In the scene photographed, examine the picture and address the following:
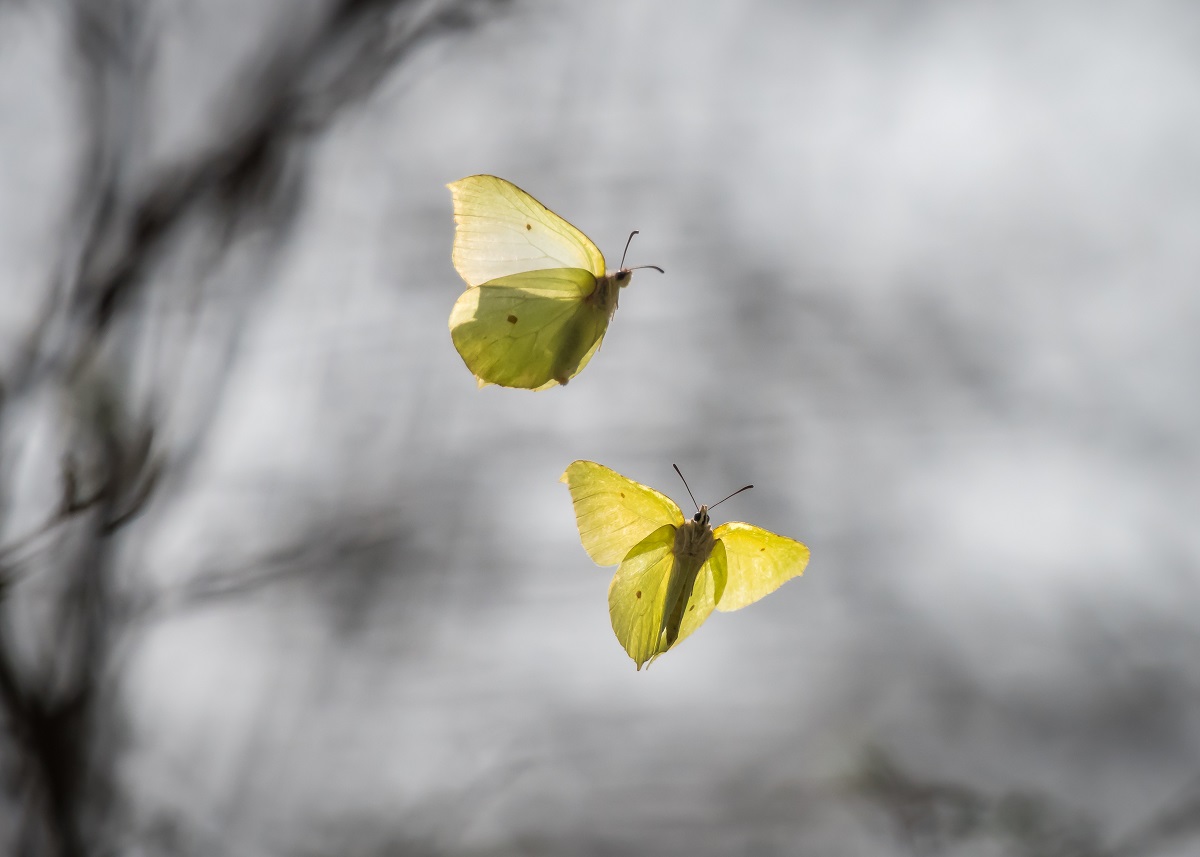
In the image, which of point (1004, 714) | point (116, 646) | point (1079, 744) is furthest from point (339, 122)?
point (1079, 744)

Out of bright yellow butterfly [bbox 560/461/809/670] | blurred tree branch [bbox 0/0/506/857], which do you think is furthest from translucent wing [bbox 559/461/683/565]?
blurred tree branch [bbox 0/0/506/857]

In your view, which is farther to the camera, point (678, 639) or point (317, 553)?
point (317, 553)

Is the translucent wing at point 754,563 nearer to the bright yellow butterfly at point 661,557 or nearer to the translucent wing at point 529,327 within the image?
the bright yellow butterfly at point 661,557

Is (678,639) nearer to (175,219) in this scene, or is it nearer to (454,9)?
(454,9)

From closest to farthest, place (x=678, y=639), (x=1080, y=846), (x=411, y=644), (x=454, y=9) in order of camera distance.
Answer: (x=678, y=639) → (x=454, y=9) → (x=1080, y=846) → (x=411, y=644)

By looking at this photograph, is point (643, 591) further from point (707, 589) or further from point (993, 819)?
point (993, 819)

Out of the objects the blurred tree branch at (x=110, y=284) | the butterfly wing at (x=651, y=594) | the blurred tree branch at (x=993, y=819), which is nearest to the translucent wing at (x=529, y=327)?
the butterfly wing at (x=651, y=594)

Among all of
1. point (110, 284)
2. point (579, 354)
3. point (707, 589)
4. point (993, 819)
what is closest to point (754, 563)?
point (707, 589)

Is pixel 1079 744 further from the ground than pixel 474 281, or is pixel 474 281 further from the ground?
pixel 474 281
